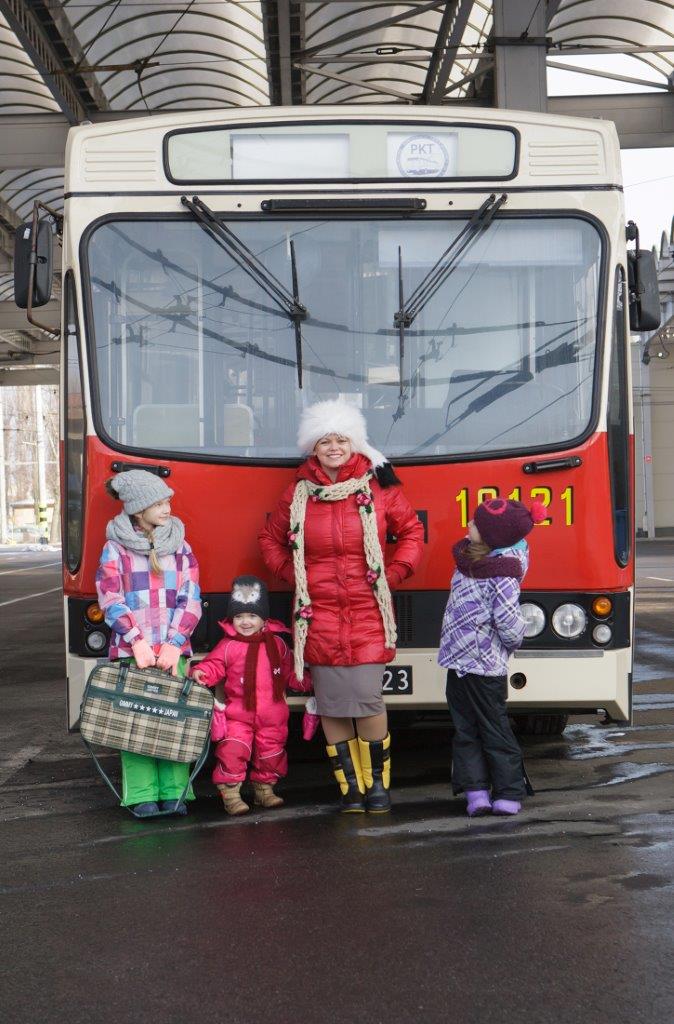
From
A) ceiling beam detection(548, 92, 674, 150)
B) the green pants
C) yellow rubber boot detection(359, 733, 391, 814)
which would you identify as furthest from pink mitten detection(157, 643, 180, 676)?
ceiling beam detection(548, 92, 674, 150)

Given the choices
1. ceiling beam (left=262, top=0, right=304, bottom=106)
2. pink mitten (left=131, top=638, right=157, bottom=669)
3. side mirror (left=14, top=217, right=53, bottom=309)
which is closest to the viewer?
pink mitten (left=131, top=638, right=157, bottom=669)

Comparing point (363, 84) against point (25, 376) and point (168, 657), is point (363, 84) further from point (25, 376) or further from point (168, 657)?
point (25, 376)

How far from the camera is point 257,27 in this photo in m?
15.6

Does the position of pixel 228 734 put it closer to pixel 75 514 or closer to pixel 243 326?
pixel 75 514

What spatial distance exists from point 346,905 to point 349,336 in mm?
2644

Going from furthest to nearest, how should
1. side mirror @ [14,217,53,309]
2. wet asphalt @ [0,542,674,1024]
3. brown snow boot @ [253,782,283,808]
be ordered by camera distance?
side mirror @ [14,217,53,309] → brown snow boot @ [253,782,283,808] → wet asphalt @ [0,542,674,1024]

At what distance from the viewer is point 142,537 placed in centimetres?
566

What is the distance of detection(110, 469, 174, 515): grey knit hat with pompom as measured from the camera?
560 cm

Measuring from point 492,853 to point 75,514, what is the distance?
2394mm

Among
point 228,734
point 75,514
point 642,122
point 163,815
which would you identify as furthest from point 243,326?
point 642,122

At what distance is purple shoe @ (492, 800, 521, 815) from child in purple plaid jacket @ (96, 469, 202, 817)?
1358mm

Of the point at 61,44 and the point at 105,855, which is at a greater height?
the point at 61,44

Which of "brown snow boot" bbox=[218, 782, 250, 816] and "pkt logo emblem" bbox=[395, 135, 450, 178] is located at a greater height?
"pkt logo emblem" bbox=[395, 135, 450, 178]

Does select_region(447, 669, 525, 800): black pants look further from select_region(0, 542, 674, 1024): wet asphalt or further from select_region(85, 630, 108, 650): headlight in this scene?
select_region(85, 630, 108, 650): headlight
